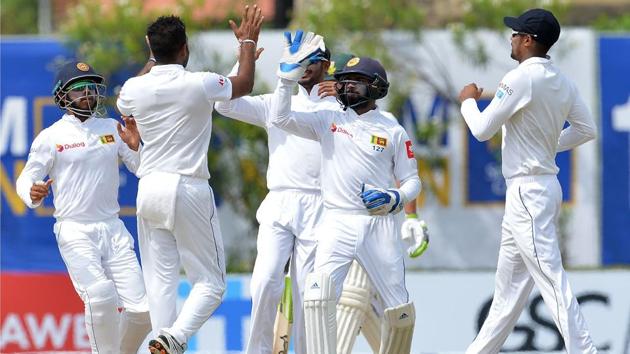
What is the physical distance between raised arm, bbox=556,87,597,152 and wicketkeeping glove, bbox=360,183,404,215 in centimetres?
103

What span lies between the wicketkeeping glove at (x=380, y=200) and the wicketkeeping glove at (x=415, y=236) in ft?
2.05

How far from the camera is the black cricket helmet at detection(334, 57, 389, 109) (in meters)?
9.24

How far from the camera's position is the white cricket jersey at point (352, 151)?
360 inches

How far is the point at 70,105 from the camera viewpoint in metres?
9.54

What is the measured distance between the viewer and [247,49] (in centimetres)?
902

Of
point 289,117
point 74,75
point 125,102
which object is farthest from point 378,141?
point 74,75

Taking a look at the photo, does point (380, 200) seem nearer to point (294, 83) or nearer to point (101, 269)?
point (294, 83)

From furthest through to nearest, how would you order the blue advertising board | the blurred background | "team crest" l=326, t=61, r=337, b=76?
the blue advertising board, the blurred background, "team crest" l=326, t=61, r=337, b=76

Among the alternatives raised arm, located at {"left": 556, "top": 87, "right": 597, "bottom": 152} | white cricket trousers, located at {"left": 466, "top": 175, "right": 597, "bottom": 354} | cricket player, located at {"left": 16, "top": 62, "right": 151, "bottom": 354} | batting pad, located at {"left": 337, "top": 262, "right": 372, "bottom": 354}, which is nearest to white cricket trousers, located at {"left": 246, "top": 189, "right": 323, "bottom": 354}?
batting pad, located at {"left": 337, "top": 262, "right": 372, "bottom": 354}

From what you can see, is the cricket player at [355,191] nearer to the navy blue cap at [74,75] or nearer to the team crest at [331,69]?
the team crest at [331,69]

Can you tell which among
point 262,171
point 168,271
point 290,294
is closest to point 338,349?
point 290,294

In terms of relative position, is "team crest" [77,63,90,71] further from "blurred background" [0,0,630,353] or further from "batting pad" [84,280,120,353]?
"blurred background" [0,0,630,353]

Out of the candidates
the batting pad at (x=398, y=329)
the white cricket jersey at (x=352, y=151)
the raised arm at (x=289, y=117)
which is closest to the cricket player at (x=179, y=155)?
the raised arm at (x=289, y=117)

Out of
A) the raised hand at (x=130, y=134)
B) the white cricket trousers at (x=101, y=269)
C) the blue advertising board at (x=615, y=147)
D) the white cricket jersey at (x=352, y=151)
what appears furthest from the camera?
the blue advertising board at (x=615, y=147)
